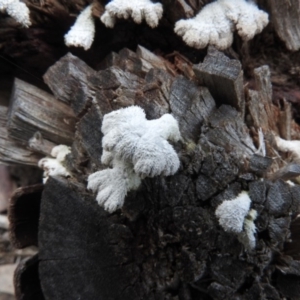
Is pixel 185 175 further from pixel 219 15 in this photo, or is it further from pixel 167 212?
pixel 219 15

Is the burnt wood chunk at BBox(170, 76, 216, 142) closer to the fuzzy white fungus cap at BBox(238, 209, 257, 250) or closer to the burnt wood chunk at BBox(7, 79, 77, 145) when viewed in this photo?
the fuzzy white fungus cap at BBox(238, 209, 257, 250)

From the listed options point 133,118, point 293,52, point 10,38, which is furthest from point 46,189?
point 293,52

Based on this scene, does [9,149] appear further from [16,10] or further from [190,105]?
[190,105]

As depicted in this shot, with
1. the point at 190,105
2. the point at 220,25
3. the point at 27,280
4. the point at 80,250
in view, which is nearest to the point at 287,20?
the point at 220,25

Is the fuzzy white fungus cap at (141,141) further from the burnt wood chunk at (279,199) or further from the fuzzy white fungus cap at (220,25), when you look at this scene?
the fuzzy white fungus cap at (220,25)

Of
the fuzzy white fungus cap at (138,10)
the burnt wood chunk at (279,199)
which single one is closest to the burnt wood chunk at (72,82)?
the fuzzy white fungus cap at (138,10)

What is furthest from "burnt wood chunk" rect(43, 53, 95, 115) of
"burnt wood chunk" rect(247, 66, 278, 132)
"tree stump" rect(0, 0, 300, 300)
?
"burnt wood chunk" rect(247, 66, 278, 132)
